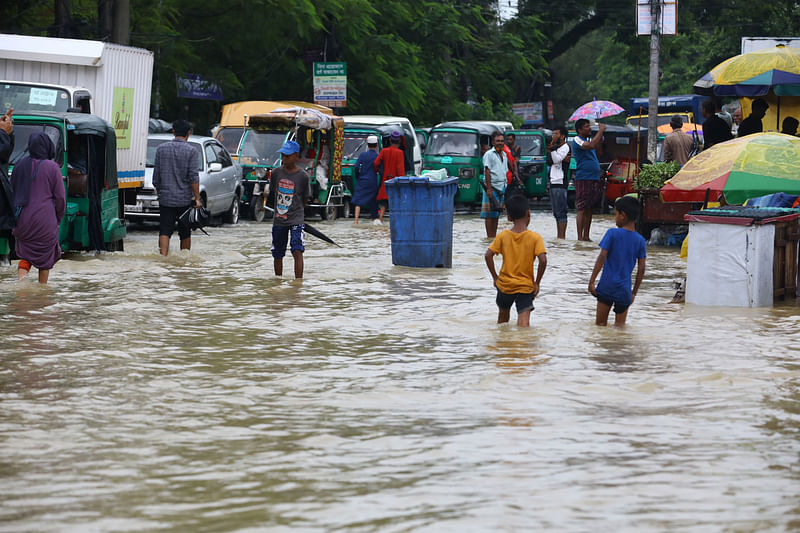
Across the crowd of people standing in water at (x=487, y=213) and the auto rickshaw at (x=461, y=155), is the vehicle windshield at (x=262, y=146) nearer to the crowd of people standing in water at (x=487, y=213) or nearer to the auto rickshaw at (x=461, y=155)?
the auto rickshaw at (x=461, y=155)

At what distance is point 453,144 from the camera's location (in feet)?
102

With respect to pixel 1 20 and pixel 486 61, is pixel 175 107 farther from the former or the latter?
pixel 486 61

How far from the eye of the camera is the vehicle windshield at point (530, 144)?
109 feet

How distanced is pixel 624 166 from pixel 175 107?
12944 mm

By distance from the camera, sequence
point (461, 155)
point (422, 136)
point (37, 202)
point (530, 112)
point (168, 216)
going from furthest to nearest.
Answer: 1. point (530, 112)
2. point (422, 136)
3. point (461, 155)
4. point (168, 216)
5. point (37, 202)

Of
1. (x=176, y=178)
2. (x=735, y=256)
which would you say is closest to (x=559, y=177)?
(x=176, y=178)

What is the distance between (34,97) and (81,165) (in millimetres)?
2075

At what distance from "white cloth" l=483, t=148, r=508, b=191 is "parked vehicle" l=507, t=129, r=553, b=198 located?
426 inches

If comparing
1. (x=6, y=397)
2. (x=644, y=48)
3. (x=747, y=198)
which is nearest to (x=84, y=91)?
(x=747, y=198)

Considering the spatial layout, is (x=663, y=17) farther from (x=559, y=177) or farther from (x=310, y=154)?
(x=559, y=177)

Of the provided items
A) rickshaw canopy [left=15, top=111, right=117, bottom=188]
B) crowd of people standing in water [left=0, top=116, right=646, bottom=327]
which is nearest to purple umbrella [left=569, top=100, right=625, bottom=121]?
crowd of people standing in water [left=0, top=116, right=646, bottom=327]

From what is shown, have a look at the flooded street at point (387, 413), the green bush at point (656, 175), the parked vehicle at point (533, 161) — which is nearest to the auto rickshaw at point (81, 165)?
the flooded street at point (387, 413)

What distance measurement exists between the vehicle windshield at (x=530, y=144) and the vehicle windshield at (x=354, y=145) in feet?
18.8

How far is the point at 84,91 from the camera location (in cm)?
1800
